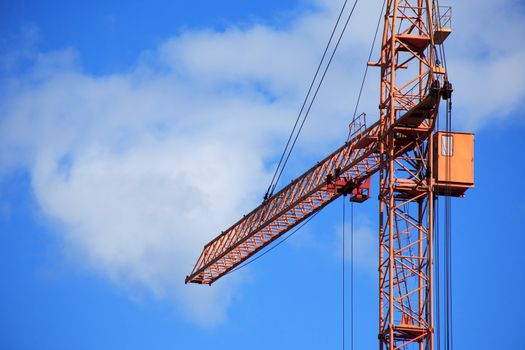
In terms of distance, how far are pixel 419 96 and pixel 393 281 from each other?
1005 centimetres

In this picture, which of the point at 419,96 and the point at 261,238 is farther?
the point at 261,238

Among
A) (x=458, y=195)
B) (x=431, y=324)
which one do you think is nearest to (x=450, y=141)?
(x=458, y=195)

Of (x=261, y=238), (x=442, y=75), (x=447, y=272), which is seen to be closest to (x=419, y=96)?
(x=442, y=75)

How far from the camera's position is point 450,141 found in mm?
102688

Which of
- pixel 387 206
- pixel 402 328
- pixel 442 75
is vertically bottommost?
pixel 402 328

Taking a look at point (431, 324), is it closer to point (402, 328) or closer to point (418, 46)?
point (402, 328)

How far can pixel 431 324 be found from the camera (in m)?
102

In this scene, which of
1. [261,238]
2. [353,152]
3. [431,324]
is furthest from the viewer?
[261,238]

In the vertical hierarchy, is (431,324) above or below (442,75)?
below

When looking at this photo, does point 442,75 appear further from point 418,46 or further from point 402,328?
point 402,328

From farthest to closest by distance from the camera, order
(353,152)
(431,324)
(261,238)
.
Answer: (261,238) < (353,152) < (431,324)

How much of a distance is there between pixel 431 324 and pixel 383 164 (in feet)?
31.4

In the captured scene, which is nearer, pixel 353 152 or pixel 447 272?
pixel 447 272

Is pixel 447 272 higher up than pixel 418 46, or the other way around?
pixel 418 46
